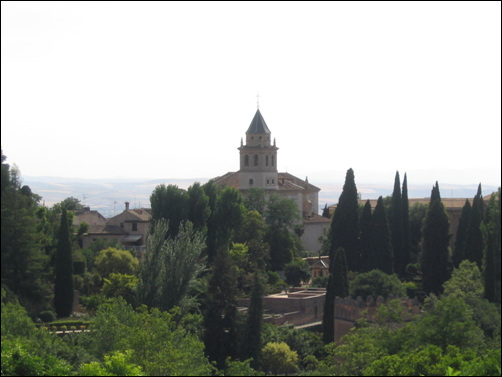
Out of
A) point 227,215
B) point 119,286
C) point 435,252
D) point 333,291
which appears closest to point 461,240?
point 435,252

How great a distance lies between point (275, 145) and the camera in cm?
6025

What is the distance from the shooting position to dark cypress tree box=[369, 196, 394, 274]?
127 ft

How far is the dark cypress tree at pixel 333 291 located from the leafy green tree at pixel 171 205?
10418mm

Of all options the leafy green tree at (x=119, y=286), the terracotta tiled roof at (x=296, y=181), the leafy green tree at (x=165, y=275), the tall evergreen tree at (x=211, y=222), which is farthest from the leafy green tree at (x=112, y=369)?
the terracotta tiled roof at (x=296, y=181)

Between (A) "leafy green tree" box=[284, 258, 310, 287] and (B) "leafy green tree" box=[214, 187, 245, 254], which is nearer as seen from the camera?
(B) "leafy green tree" box=[214, 187, 245, 254]

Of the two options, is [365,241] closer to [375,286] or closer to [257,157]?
[375,286]

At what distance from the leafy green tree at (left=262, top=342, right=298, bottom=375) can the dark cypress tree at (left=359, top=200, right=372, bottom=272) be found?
1151 centimetres

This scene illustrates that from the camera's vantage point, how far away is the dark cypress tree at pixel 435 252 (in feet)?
119

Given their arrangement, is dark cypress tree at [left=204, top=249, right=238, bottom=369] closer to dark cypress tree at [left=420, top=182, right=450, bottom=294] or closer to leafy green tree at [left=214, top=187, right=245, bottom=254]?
dark cypress tree at [left=420, top=182, right=450, bottom=294]

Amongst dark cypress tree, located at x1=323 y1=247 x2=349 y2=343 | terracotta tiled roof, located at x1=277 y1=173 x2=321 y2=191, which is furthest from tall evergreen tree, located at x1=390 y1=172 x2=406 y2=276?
terracotta tiled roof, located at x1=277 y1=173 x2=321 y2=191

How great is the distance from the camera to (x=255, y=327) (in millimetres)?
28078

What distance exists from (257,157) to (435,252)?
2480 cm

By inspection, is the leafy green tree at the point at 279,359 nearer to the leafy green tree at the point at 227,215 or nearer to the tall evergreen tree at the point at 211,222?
the tall evergreen tree at the point at 211,222

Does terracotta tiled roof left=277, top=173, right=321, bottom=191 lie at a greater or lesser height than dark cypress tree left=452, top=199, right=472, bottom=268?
greater
